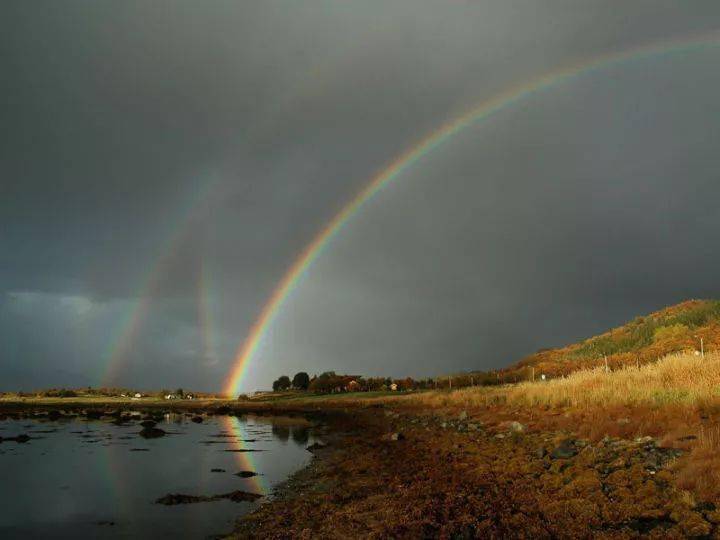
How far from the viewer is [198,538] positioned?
13695 millimetres

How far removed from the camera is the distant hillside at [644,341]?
65375 mm

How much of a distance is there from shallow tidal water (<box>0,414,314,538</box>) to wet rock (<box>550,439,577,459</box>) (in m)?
10.1

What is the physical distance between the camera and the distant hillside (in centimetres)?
6538

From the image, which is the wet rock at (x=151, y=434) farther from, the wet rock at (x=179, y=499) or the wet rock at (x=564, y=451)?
the wet rock at (x=564, y=451)

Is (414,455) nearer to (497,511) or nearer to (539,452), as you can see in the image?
(539,452)

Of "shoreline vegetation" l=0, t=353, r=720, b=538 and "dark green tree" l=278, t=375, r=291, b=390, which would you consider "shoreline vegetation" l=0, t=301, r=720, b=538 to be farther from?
"dark green tree" l=278, t=375, r=291, b=390

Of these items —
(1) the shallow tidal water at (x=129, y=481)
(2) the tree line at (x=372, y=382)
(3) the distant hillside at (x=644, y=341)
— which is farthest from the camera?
(2) the tree line at (x=372, y=382)

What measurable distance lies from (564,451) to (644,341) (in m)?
74.6

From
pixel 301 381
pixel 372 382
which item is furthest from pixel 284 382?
pixel 372 382

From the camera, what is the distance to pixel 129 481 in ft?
77.7

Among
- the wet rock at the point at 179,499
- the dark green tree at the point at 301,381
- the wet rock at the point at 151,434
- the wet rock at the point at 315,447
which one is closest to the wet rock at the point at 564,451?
the wet rock at the point at 179,499

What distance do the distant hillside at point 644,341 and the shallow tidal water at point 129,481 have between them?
45.2 m

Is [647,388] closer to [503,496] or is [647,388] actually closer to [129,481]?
[503,496]

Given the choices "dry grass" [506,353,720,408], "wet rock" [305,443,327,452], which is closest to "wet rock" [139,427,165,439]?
"wet rock" [305,443,327,452]
